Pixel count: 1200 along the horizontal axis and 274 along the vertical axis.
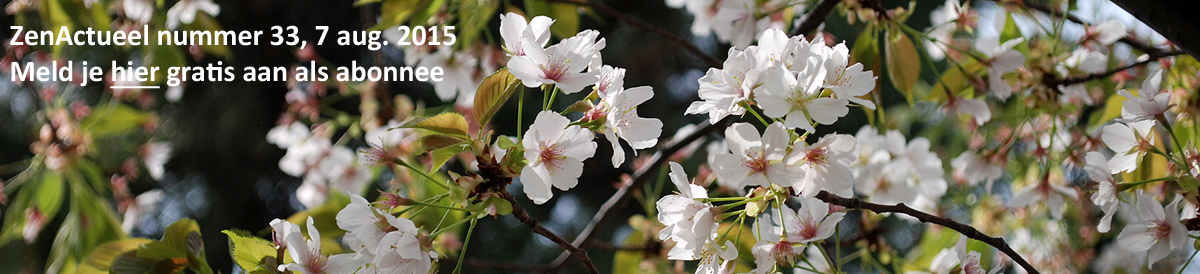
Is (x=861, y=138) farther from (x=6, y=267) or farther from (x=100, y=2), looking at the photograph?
(x=6, y=267)

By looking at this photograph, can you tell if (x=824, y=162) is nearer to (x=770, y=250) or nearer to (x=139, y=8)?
(x=770, y=250)

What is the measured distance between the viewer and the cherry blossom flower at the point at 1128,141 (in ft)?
1.26

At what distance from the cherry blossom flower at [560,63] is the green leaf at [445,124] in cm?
4

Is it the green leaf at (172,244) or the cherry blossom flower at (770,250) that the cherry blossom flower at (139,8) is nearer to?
the green leaf at (172,244)

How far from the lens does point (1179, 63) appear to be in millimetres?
500

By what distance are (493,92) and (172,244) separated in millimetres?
221

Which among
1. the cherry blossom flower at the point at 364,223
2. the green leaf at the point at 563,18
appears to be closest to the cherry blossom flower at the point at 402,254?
the cherry blossom flower at the point at 364,223

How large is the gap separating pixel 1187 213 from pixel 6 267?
2314mm

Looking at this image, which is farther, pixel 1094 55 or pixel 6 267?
pixel 6 267

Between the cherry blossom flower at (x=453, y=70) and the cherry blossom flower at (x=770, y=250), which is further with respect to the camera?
the cherry blossom flower at (x=453, y=70)

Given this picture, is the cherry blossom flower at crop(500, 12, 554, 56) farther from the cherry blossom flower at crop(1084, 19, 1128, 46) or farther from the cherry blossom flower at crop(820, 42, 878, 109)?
the cherry blossom flower at crop(1084, 19, 1128, 46)

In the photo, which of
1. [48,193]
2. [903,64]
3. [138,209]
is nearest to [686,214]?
[903,64]

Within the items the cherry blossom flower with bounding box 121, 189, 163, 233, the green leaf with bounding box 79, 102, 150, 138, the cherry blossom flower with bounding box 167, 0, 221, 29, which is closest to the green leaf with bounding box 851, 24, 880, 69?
the cherry blossom flower with bounding box 167, 0, 221, 29

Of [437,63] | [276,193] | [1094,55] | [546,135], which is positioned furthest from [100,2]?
[276,193]
